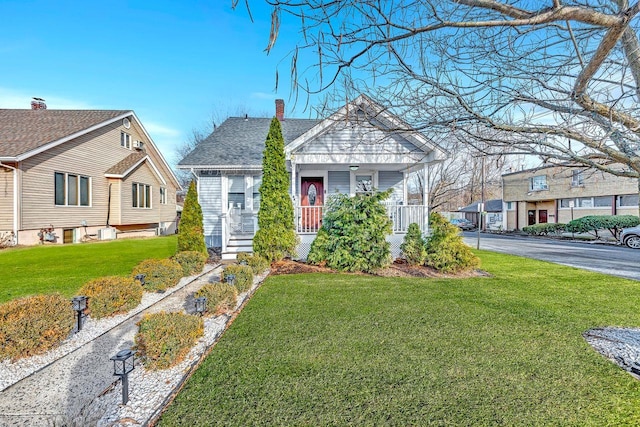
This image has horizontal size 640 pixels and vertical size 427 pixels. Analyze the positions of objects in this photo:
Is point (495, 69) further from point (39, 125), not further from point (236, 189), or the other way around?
point (39, 125)

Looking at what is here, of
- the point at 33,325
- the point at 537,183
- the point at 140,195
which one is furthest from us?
the point at 537,183

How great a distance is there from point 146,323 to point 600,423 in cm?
417

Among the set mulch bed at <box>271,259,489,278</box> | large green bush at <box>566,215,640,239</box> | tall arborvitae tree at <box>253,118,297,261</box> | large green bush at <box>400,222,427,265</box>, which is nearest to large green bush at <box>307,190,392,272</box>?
mulch bed at <box>271,259,489,278</box>

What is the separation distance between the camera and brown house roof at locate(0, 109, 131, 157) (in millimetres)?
13042

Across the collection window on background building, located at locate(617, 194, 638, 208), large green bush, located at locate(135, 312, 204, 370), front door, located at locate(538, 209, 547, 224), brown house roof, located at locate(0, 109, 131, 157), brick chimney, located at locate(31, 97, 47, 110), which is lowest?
large green bush, located at locate(135, 312, 204, 370)

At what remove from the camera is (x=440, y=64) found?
3621 millimetres

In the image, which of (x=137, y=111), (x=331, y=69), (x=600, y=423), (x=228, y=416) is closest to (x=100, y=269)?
(x=228, y=416)

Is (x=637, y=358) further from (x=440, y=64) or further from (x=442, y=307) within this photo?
(x=440, y=64)

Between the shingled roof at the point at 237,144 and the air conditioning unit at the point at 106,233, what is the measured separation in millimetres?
8358

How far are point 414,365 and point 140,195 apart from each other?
66.7 feet

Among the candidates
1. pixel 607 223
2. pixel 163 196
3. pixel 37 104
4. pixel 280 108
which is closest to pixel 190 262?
pixel 280 108

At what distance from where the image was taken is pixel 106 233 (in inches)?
661

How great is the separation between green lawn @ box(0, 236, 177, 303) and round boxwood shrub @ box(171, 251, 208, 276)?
5.57 feet

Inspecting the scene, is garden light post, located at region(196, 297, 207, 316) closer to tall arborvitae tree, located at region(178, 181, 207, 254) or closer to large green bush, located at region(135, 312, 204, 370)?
large green bush, located at region(135, 312, 204, 370)
